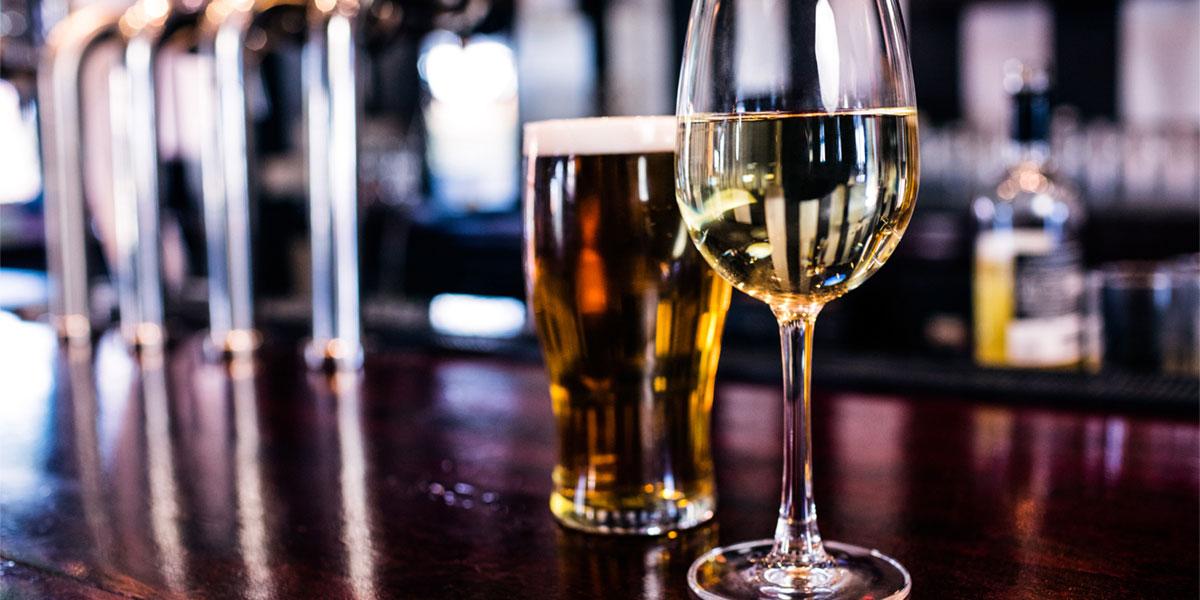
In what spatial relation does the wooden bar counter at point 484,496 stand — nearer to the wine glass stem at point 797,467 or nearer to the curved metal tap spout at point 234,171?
the wine glass stem at point 797,467

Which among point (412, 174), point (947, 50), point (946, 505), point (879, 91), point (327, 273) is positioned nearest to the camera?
point (879, 91)

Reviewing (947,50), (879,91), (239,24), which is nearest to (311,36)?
(239,24)

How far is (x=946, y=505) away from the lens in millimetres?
607

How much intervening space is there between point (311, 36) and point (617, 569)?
2.48 ft

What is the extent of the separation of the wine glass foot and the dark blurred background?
1.36 feet

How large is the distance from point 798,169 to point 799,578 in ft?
0.54

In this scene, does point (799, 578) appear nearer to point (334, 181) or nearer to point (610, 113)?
point (334, 181)

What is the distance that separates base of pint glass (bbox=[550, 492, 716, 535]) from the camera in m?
0.58

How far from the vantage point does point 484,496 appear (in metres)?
0.65

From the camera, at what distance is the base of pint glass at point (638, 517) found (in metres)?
0.58

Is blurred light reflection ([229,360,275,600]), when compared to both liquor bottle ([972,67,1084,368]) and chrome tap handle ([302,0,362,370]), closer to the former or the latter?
chrome tap handle ([302,0,362,370])

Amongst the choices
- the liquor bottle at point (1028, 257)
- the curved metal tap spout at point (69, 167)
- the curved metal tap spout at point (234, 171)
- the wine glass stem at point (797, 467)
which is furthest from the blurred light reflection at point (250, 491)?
the liquor bottle at point (1028, 257)

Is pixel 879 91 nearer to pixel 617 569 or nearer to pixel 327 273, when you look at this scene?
pixel 617 569

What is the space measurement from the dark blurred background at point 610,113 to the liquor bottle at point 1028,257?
0.09 metres
